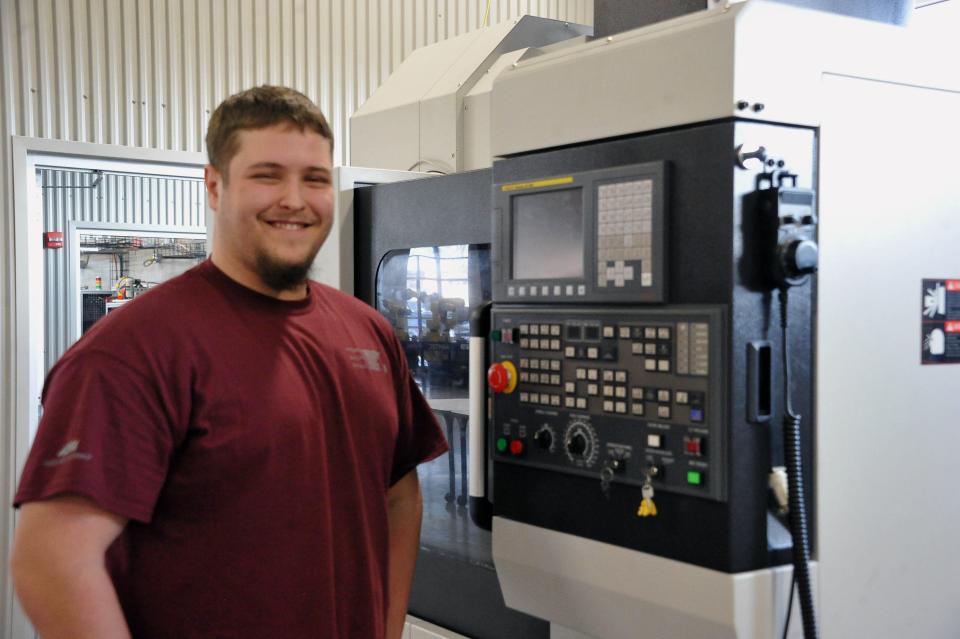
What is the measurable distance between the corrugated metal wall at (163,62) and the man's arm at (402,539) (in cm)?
268

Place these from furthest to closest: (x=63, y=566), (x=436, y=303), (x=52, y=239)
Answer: (x=52, y=239) → (x=436, y=303) → (x=63, y=566)

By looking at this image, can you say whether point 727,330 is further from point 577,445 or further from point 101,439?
point 101,439

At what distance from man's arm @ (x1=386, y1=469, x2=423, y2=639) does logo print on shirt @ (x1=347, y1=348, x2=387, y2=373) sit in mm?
299

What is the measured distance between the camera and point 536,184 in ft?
6.46

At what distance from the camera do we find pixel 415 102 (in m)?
3.09

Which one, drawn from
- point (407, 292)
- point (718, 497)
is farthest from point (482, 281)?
point (718, 497)

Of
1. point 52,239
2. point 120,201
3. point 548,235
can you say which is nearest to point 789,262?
point 548,235

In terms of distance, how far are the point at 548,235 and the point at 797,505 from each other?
28.9 inches

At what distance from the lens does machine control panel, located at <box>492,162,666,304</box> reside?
172 cm

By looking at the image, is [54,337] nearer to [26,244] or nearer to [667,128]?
[26,244]

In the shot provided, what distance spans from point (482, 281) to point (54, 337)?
5.05 metres

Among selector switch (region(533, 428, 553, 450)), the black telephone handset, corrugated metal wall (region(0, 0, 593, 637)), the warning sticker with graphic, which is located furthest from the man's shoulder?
corrugated metal wall (region(0, 0, 593, 637))

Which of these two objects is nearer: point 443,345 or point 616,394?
point 616,394

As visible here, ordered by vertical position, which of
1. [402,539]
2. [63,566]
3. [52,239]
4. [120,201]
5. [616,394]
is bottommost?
[402,539]
